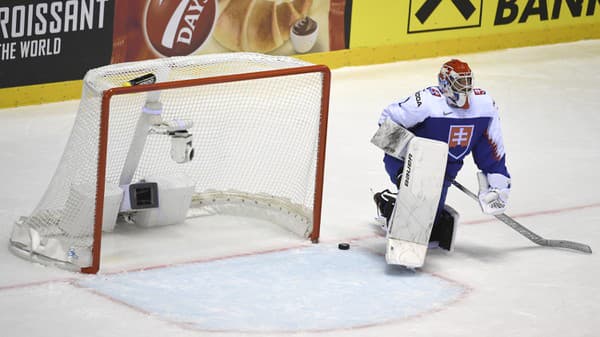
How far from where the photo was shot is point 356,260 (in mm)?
6547

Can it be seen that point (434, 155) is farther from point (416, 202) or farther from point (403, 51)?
point (403, 51)

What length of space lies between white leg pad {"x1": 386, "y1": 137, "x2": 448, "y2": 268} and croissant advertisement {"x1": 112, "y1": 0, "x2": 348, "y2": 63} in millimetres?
3523

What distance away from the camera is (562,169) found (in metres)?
8.30

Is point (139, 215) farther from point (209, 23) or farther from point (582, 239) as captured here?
point (209, 23)

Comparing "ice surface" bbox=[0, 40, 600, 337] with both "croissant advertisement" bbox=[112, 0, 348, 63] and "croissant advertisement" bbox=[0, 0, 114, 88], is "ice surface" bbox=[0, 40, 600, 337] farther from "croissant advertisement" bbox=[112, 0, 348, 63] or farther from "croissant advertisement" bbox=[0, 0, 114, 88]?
"croissant advertisement" bbox=[112, 0, 348, 63]

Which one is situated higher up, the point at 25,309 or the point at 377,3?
the point at 377,3

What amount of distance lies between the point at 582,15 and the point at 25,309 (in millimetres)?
7139

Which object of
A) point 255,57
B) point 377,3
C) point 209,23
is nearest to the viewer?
point 255,57

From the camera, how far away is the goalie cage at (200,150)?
6.12m

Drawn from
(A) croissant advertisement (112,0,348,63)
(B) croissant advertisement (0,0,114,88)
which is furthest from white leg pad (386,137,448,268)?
(A) croissant advertisement (112,0,348,63)

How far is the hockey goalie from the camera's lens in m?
6.28

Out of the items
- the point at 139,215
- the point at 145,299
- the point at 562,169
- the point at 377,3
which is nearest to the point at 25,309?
the point at 145,299

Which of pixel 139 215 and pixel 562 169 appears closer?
pixel 139 215

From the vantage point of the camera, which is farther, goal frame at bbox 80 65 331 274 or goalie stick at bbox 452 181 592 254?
goalie stick at bbox 452 181 592 254
